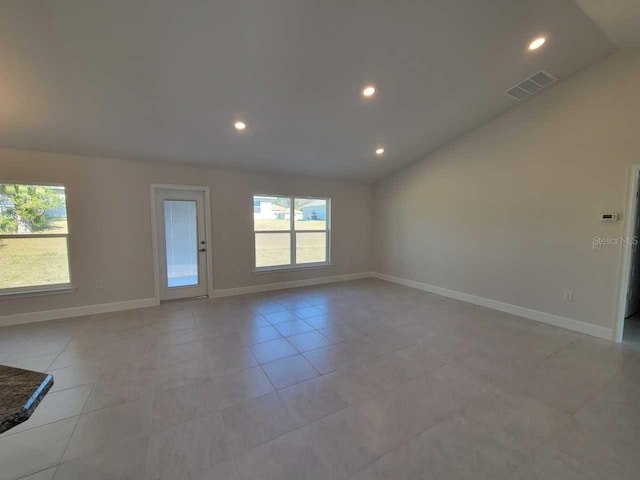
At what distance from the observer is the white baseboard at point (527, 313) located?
334cm

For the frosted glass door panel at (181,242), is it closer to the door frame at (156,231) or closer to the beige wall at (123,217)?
the door frame at (156,231)

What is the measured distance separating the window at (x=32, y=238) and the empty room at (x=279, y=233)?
0.02 metres

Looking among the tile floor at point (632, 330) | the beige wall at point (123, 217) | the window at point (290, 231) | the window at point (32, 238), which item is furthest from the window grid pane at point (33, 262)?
the tile floor at point (632, 330)

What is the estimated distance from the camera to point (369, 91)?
324 centimetres

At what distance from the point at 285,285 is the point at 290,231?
117cm

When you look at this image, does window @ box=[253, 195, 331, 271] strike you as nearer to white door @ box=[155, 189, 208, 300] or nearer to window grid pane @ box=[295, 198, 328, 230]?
window grid pane @ box=[295, 198, 328, 230]

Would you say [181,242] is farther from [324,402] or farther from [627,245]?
[627,245]

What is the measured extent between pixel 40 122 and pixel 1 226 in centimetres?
162

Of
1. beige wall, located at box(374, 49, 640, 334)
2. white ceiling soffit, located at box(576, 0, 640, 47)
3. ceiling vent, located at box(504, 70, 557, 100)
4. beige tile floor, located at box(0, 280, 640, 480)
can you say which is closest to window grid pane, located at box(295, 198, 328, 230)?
beige wall, located at box(374, 49, 640, 334)

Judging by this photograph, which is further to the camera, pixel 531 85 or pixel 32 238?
pixel 32 238

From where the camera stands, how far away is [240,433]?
5.98 feet

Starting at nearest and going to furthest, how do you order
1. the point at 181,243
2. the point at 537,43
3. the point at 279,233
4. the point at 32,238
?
the point at 537,43 → the point at 32,238 → the point at 181,243 → the point at 279,233

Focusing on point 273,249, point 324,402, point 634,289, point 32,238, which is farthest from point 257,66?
point 634,289

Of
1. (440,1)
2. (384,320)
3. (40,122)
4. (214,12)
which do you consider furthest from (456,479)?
(40,122)
